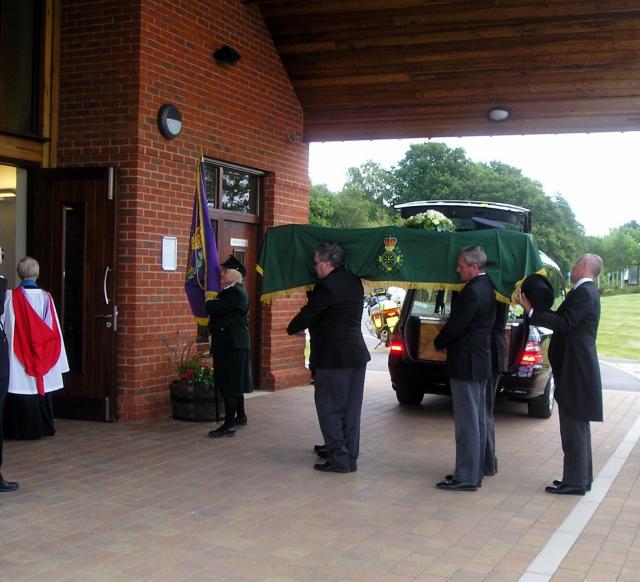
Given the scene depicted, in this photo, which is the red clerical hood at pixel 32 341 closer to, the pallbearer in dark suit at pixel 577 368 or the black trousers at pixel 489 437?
the black trousers at pixel 489 437

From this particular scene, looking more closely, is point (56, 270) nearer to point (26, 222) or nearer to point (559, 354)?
point (26, 222)

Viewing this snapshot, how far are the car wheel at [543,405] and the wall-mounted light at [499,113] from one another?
12.5 ft

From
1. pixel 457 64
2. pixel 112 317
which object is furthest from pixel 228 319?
pixel 457 64

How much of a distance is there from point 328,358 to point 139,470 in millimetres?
1886

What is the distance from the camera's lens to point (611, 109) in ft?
37.7

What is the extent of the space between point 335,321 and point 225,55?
4.66 m

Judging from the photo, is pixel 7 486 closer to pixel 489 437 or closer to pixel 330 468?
pixel 330 468

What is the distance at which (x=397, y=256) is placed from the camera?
757 cm

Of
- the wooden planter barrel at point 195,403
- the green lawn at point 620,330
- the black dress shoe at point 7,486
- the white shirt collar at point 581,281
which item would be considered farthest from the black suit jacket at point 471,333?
the green lawn at point 620,330

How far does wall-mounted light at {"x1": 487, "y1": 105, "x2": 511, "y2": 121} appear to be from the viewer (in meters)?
11.7

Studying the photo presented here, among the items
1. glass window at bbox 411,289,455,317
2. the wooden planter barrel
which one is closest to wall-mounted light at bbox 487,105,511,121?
glass window at bbox 411,289,455,317

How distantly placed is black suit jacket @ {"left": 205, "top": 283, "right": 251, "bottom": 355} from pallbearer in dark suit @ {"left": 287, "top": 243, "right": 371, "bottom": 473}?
1.39m

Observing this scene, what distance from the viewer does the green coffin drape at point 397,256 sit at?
7.23 metres

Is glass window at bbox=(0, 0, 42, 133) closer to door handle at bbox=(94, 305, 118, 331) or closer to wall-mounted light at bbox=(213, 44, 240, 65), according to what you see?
wall-mounted light at bbox=(213, 44, 240, 65)
